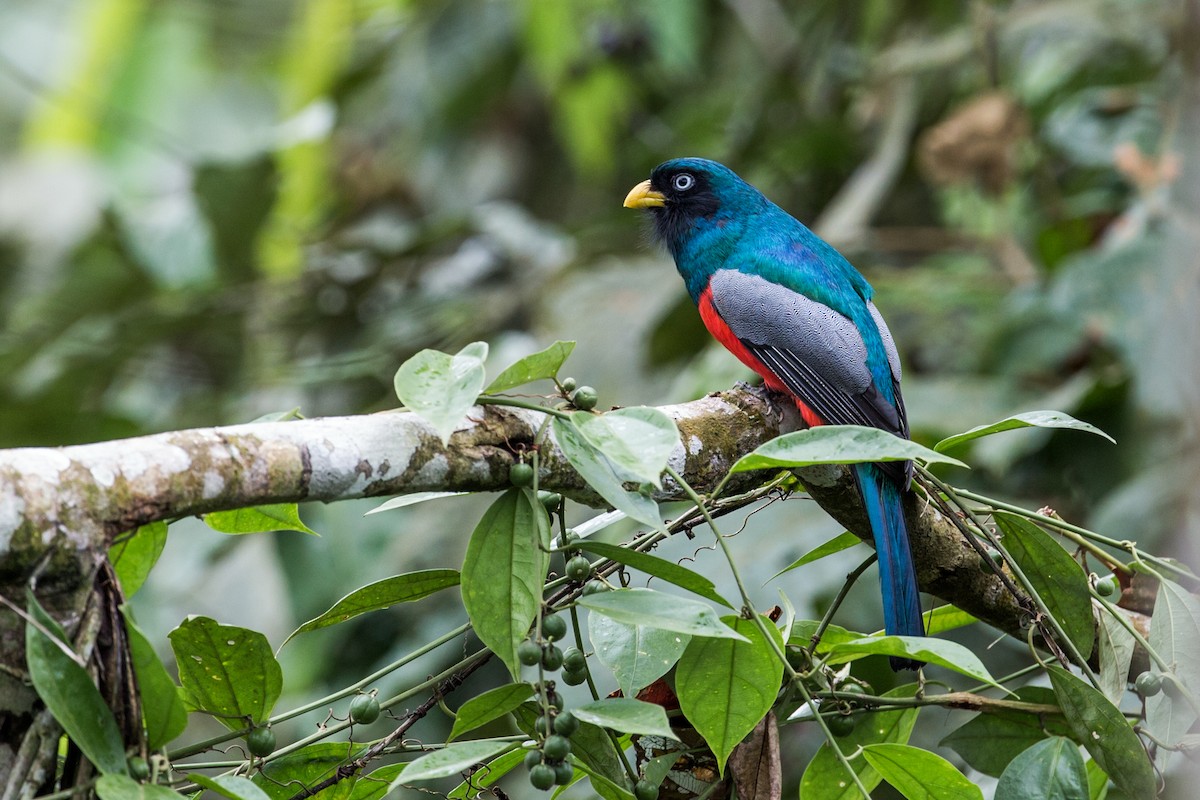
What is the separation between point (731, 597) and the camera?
2.96m

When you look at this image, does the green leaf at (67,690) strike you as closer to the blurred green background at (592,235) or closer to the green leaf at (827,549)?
the green leaf at (827,549)

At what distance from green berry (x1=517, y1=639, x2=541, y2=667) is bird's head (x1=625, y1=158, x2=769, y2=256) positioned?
2.07 meters

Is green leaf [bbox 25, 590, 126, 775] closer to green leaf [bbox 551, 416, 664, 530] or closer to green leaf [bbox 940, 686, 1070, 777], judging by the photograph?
Answer: green leaf [bbox 551, 416, 664, 530]

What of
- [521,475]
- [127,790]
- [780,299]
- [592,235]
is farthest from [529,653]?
[592,235]

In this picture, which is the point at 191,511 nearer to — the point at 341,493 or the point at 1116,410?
the point at 341,493

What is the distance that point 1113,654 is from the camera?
1892mm

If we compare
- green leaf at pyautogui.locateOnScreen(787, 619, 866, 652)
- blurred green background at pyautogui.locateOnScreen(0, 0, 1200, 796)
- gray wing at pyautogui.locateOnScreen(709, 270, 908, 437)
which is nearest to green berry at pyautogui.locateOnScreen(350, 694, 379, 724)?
green leaf at pyautogui.locateOnScreen(787, 619, 866, 652)

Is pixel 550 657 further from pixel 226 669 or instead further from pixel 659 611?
pixel 226 669

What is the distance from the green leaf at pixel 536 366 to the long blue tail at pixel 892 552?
2.29ft

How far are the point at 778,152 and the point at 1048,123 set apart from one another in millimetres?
1152

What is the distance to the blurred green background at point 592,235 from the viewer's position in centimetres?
408

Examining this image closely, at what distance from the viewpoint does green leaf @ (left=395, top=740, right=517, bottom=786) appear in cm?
130

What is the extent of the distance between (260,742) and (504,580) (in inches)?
15.1

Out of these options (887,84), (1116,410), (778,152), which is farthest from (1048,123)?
(1116,410)
